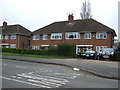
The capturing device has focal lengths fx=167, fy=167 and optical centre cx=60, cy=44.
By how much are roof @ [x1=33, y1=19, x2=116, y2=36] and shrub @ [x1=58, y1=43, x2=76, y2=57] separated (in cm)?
831

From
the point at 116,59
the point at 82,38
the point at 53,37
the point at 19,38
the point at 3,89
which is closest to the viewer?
the point at 3,89

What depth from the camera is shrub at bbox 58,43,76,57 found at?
2670 centimetres

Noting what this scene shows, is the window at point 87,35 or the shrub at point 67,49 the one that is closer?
the shrub at point 67,49

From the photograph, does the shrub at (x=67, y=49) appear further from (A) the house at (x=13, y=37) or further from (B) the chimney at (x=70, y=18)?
(A) the house at (x=13, y=37)

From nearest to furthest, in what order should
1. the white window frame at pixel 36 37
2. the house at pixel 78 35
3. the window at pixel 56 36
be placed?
the house at pixel 78 35
the window at pixel 56 36
the white window frame at pixel 36 37

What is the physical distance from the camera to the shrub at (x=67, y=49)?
2670 centimetres

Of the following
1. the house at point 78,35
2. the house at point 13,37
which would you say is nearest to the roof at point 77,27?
the house at point 78,35

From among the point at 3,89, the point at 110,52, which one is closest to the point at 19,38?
the point at 110,52

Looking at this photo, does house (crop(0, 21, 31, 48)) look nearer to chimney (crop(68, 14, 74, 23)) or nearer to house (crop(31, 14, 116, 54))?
house (crop(31, 14, 116, 54))

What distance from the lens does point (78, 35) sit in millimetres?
34781

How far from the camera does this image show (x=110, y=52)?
904 inches

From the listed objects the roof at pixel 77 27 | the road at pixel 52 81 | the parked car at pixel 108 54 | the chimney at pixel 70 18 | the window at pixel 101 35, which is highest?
the chimney at pixel 70 18

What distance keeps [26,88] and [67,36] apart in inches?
1163

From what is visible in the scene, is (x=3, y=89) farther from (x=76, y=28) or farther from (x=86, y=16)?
(x=86, y=16)
